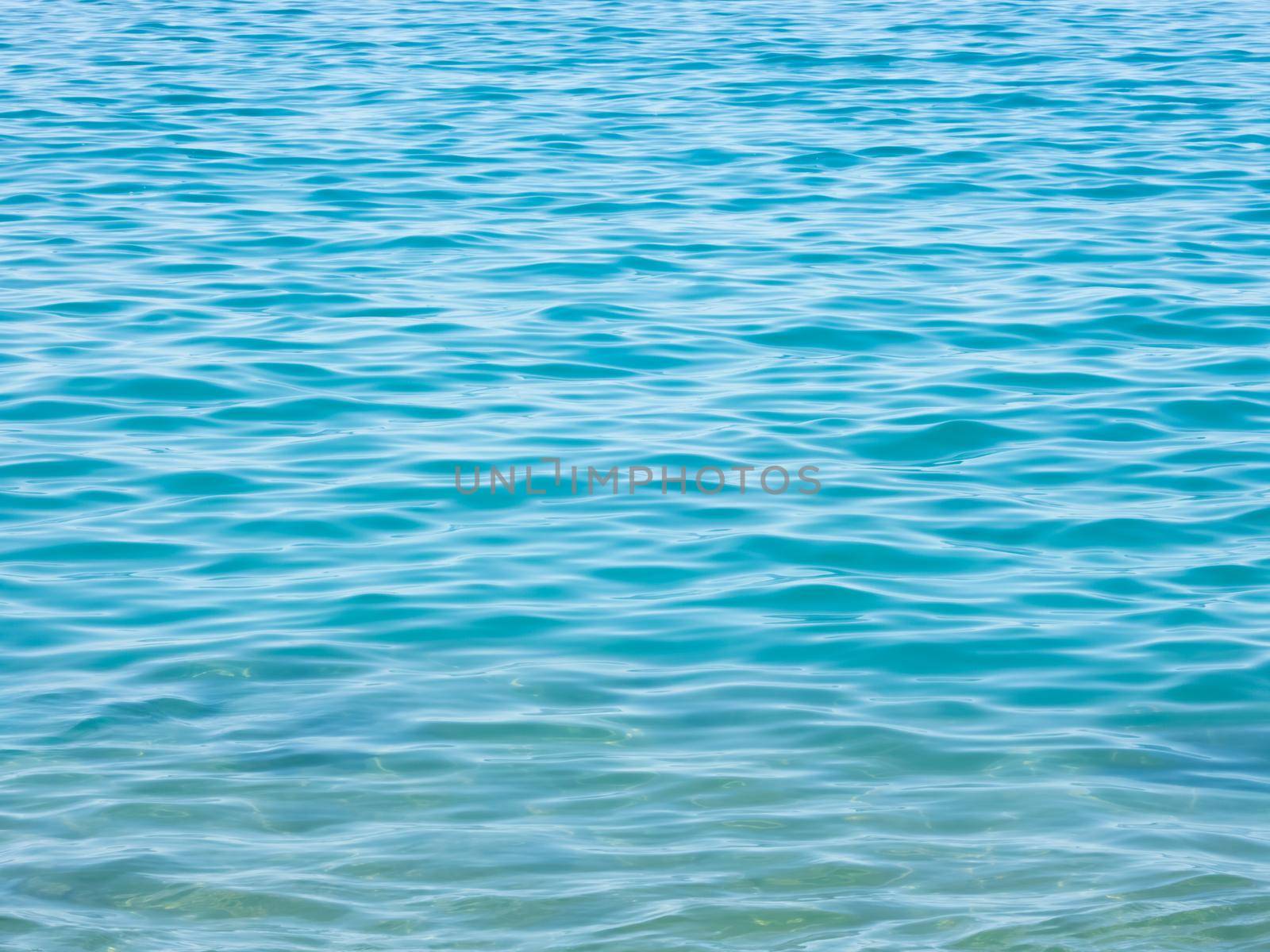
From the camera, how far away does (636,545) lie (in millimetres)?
7609

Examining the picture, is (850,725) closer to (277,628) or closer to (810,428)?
(277,628)

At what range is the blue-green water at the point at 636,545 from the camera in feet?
17.2

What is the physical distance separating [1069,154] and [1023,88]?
10.2 feet

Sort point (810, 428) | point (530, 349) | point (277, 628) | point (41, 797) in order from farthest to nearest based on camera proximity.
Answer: point (530, 349)
point (810, 428)
point (277, 628)
point (41, 797)

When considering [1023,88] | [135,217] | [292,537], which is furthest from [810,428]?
[1023,88]

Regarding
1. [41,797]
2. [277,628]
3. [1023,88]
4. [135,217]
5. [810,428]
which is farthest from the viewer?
[1023,88]

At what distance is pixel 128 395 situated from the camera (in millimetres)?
9344

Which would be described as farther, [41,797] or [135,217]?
[135,217]

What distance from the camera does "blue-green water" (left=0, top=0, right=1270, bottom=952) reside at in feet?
17.2

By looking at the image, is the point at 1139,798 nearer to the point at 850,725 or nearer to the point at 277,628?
the point at 850,725

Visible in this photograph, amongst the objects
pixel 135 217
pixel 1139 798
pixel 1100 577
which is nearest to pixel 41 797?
pixel 1139 798

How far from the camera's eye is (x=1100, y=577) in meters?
7.22

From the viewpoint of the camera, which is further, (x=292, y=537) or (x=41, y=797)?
(x=292, y=537)

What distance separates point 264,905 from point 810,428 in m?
4.53
